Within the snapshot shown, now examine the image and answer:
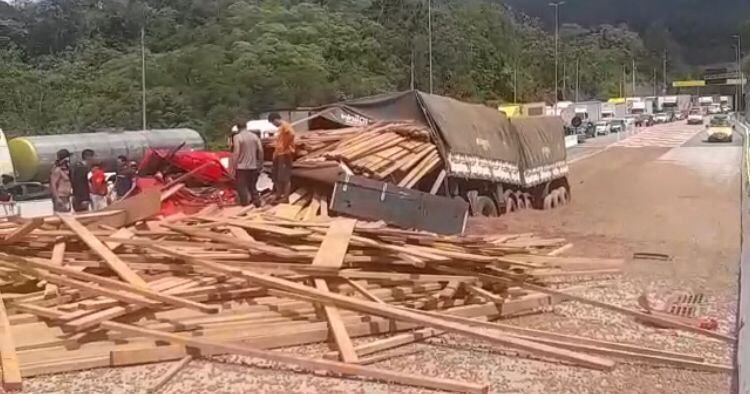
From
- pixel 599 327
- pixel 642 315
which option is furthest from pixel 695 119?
pixel 599 327

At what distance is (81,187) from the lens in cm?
1717

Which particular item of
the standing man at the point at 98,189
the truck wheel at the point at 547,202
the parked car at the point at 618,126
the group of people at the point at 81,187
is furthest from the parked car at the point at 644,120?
the standing man at the point at 98,189

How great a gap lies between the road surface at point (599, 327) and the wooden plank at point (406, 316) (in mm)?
109

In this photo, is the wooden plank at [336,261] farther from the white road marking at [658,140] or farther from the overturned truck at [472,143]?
the white road marking at [658,140]

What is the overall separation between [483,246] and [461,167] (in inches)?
245

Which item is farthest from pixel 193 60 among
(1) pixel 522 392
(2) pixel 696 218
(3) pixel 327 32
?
(1) pixel 522 392

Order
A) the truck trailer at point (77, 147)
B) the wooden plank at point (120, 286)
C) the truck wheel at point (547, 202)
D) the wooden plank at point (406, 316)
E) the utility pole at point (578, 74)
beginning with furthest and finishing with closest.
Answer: the utility pole at point (578, 74)
the truck trailer at point (77, 147)
the truck wheel at point (547, 202)
the wooden plank at point (120, 286)
the wooden plank at point (406, 316)

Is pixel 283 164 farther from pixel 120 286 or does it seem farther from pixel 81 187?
pixel 120 286

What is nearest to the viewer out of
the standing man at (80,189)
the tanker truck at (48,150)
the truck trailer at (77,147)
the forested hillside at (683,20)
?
the standing man at (80,189)

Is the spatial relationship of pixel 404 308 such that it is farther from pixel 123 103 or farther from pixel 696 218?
pixel 123 103

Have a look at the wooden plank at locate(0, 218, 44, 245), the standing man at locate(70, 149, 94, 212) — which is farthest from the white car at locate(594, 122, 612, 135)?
the wooden plank at locate(0, 218, 44, 245)

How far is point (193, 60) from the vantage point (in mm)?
64938

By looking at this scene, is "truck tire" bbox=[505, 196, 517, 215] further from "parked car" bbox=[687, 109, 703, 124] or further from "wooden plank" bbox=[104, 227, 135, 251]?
"parked car" bbox=[687, 109, 703, 124]

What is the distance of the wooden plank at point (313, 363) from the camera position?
288 inches
